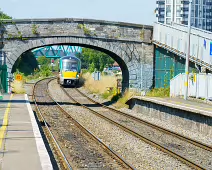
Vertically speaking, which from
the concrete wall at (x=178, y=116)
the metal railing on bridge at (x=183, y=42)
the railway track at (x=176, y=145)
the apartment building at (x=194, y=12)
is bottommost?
the railway track at (x=176, y=145)

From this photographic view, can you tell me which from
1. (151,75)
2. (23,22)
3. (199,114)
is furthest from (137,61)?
(199,114)

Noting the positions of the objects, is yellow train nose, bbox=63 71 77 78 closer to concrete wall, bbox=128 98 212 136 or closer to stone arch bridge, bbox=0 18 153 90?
→ stone arch bridge, bbox=0 18 153 90

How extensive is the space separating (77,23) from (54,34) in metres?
1.79

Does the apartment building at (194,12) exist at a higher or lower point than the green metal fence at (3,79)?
higher

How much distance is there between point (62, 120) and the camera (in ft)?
76.0

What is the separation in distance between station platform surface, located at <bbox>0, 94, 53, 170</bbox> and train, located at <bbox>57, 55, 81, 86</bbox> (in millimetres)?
31174

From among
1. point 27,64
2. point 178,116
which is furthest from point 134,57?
point 27,64

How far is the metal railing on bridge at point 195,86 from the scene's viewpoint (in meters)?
24.5

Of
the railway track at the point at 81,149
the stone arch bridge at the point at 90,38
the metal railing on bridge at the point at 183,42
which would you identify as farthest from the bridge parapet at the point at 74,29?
the railway track at the point at 81,149

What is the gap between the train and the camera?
171ft

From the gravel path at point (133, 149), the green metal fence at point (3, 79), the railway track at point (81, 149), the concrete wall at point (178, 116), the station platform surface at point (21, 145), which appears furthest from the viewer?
the green metal fence at point (3, 79)

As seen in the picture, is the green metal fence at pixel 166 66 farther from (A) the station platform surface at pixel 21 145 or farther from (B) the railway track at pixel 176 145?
(A) the station platform surface at pixel 21 145

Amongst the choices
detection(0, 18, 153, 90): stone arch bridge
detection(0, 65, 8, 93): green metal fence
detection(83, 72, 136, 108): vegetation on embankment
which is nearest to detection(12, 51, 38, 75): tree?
detection(83, 72, 136, 108): vegetation on embankment

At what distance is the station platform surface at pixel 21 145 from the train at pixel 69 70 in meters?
31.2
